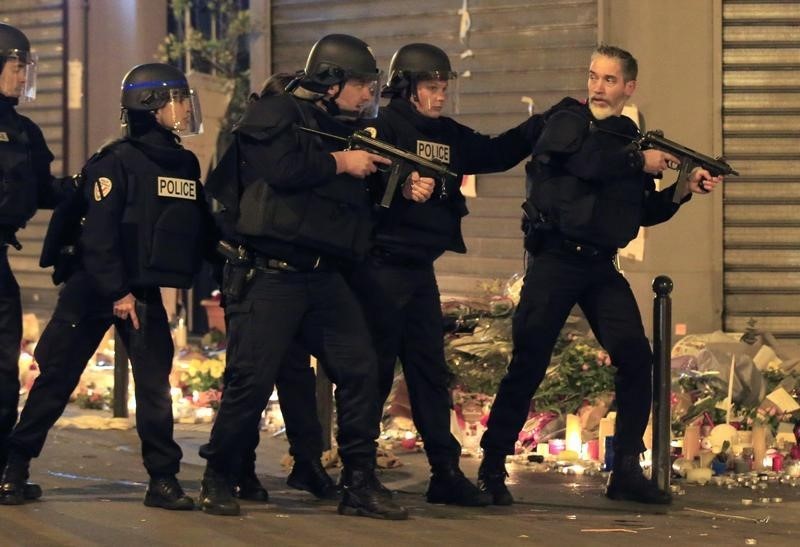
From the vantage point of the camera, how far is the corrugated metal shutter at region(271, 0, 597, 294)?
11.8m

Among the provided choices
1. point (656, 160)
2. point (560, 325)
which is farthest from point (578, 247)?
point (656, 160)

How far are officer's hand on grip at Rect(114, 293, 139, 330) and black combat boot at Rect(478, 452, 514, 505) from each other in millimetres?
1741

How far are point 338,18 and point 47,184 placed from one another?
5.30 meters

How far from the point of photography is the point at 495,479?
811cm

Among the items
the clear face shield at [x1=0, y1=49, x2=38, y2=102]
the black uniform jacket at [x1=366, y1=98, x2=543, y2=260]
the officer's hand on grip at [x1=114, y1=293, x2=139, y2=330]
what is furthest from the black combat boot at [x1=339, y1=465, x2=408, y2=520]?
the clear face shield at [x1=0, y1=49, x2=38, y2=102]

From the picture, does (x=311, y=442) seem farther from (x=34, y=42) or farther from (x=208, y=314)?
(x=34, y=42)

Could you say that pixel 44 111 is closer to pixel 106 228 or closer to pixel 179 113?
pixel 179 113

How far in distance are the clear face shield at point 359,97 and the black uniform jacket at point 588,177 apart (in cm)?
81

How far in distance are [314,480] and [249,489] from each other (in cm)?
31

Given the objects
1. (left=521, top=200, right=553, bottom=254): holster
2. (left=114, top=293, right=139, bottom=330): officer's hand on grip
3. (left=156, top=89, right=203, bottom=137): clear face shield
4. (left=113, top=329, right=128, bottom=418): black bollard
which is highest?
(left=156, top=89, right=203, bottom=137): clear face shield

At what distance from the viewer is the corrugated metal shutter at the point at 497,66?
11789mm

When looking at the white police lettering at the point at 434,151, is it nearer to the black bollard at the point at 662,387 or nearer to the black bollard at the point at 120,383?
the black bollard at the point at 662,387

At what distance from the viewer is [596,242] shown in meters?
7.95

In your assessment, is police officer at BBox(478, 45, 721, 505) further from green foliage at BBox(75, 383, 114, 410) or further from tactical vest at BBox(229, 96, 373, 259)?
green foliage at BBox(75, 383, 114, 410)
